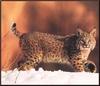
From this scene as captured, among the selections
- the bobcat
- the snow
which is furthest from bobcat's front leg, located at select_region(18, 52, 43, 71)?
the snow

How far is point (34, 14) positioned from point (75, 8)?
60 centimetres

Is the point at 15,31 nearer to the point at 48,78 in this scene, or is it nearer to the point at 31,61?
the point at 31,61

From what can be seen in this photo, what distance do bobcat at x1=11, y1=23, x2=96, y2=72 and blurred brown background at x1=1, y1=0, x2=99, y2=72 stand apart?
0.07 m

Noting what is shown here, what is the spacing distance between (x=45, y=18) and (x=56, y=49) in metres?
0.48

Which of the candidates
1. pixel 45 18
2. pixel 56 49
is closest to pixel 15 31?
pixel 45 18

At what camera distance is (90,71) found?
232 inches

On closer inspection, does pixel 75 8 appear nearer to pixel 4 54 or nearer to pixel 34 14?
pixel 34 14

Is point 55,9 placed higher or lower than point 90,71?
higher

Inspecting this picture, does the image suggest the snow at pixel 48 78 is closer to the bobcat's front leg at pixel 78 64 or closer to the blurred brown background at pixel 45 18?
the bobcat's front leg at pixel 78 64

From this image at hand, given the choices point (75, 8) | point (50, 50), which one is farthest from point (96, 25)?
point (50, 50)

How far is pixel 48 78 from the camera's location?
540 cm

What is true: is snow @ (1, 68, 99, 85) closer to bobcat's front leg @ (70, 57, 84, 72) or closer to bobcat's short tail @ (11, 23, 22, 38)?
bobcat's front leg @ (70, 57, 84, 72)

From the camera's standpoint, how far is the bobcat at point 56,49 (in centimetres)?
587

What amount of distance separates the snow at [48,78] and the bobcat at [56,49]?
0.20 m
